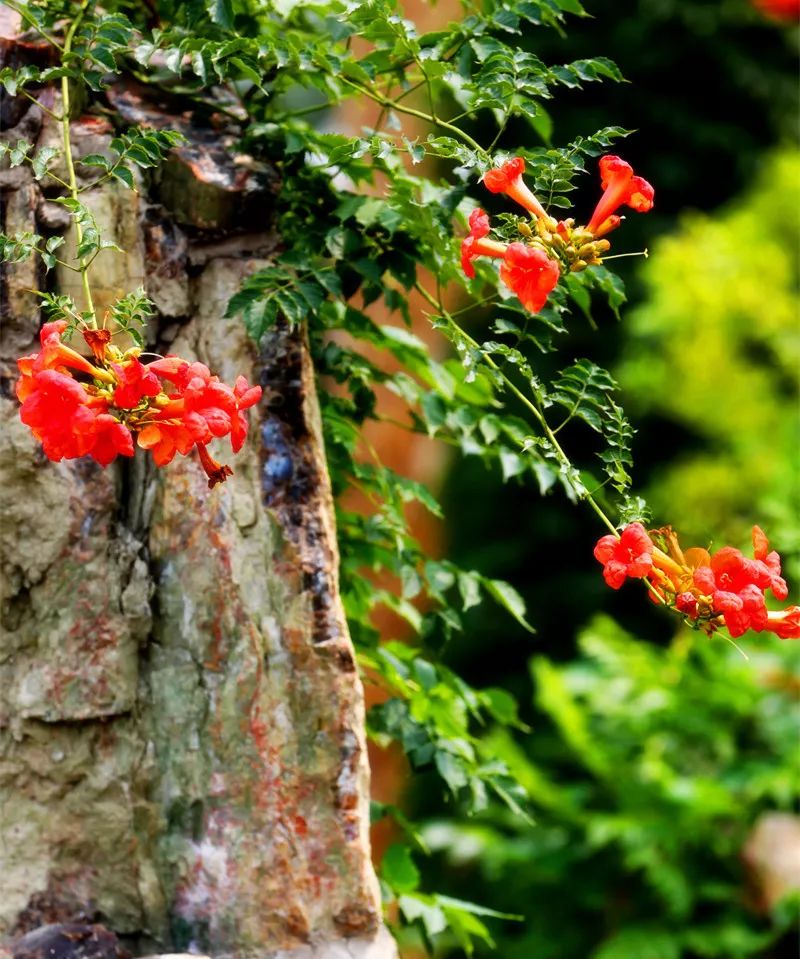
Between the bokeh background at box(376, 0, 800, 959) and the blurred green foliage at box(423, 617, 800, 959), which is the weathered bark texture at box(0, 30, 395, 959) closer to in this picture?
the bokeh background at box(376, 0, 800, 959)

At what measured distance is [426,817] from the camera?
573 cm

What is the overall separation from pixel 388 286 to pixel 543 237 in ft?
1.31

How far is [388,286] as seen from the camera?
1.82 metres

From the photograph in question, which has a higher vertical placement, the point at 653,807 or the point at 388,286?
the point at 388,286

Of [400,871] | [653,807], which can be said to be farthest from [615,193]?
[653,807]

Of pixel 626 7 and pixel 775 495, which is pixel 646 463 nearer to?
pixel 775 495

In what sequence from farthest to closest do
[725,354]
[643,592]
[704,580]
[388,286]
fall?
[643,592]
[725,354]
[388,286]
[704,580]

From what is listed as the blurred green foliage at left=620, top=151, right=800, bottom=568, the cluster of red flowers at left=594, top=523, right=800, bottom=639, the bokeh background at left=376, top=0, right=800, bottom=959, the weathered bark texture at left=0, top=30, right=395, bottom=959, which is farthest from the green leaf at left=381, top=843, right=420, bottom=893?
the blurred green foliage at left=620, top=151, right=800, bottom=568

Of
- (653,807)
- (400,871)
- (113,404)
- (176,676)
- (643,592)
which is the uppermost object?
(113,404)

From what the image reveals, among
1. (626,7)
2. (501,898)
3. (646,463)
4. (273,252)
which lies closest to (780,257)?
(646,463)

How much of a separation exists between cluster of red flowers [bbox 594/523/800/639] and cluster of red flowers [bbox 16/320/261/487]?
17.3 inches

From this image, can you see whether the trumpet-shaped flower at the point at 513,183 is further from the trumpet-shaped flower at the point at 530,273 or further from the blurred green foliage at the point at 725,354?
the blurred green foliage at the point at 725,354

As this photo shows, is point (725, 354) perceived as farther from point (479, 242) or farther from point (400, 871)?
point (479, 242)

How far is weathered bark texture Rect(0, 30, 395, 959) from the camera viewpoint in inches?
66.3
